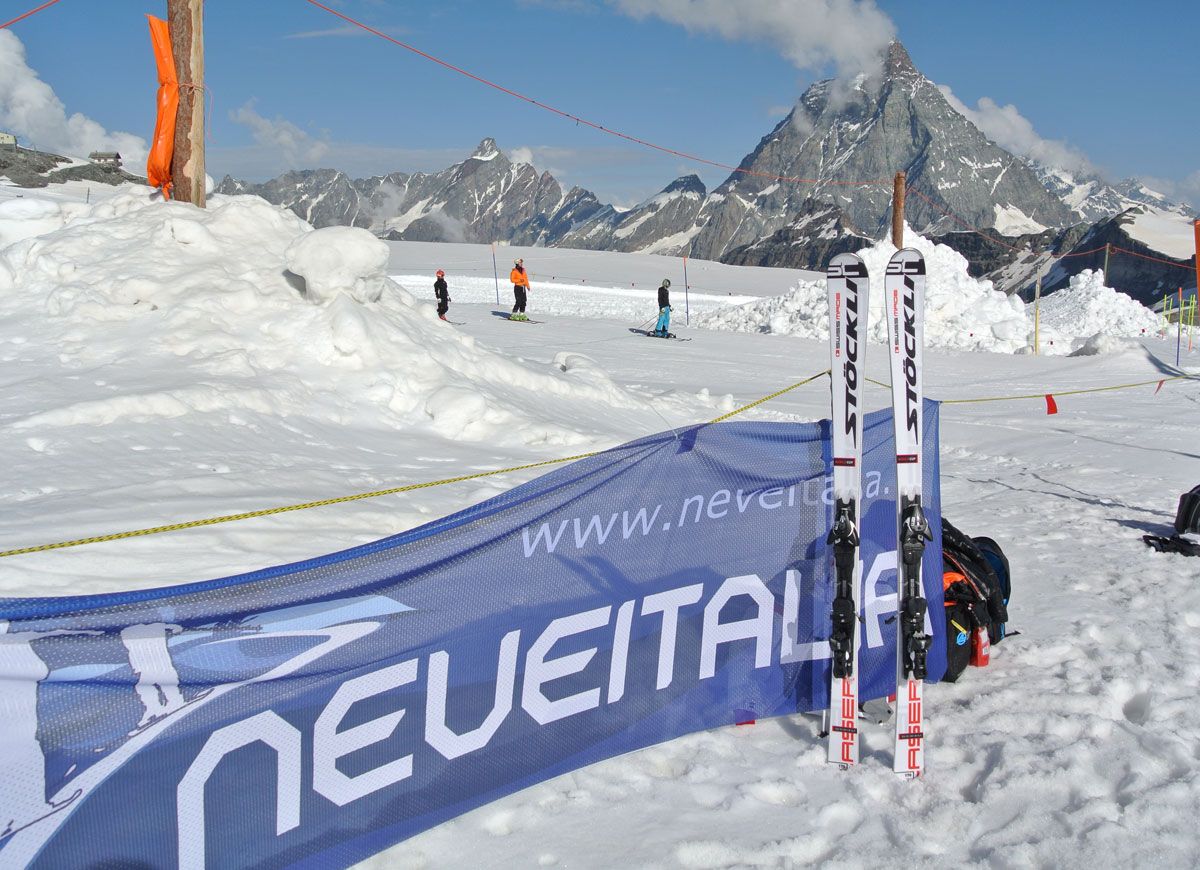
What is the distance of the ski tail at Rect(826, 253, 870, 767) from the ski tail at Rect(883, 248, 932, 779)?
0.15m

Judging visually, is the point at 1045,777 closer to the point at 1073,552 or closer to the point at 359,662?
the point at 359,662

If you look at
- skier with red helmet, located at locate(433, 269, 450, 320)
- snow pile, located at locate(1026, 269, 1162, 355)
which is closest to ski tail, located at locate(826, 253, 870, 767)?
skier with red helmet, located at locate(433, 269, 450, 320)

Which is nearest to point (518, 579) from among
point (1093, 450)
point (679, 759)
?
point (679, 759)

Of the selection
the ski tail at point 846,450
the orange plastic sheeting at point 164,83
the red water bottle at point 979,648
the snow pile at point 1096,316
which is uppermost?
the orange plastic sheeting at point 164,83

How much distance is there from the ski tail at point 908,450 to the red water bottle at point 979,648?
92cm

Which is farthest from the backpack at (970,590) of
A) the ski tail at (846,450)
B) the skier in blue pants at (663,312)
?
the skier in blue pants at (663,312)

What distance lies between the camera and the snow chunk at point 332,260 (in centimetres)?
937

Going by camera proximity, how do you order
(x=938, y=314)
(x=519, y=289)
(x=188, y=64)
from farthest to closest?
(x=938, y=314)
(x=519, y=289)
(x=188, y=64)

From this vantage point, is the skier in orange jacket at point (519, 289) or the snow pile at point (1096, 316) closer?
the skier in orange jacket at point (519, 289)

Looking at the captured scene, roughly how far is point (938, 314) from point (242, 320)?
67.2 ft

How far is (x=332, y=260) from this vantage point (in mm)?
9391

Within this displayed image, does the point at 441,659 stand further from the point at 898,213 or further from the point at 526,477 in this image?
the point at 898,213

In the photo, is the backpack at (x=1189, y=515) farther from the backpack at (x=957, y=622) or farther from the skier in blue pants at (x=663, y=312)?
the skier in blue pants at (x=663, y=312)

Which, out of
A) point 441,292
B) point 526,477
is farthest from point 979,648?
point 441,292
